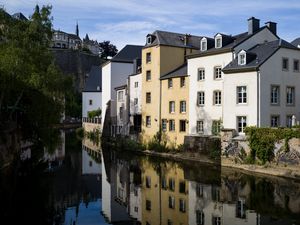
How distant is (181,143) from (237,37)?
11.5m

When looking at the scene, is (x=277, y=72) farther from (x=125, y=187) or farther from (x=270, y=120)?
(x=125, y=187)

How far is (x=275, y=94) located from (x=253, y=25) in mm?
7984

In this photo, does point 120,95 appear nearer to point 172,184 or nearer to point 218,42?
point 218,42

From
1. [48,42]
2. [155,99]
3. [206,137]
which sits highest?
[48,42]

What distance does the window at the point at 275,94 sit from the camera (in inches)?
1329

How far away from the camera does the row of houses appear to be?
33.4 m

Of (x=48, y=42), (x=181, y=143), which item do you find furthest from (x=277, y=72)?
(x=48, y=42)

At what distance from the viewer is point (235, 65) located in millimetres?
34406

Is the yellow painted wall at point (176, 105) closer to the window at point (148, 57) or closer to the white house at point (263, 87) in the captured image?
the window at point (148, 57)

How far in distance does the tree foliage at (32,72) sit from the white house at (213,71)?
42.1 feet

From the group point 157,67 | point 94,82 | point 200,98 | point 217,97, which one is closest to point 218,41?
point 217,97

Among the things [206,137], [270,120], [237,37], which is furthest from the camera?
[237,37]

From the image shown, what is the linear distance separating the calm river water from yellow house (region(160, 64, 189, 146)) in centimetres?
687

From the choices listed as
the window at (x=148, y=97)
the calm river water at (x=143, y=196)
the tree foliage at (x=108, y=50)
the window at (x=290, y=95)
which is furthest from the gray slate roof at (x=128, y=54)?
the tree foliage at (x=108, y=50)
